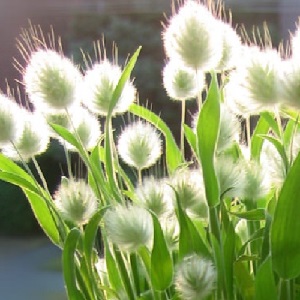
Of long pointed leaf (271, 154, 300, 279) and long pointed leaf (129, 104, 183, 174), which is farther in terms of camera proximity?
long pointed leaf (129, 104, 183, 174)

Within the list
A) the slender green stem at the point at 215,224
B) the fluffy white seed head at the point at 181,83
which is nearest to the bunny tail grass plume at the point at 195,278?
the slender green stem at the point at 215,224

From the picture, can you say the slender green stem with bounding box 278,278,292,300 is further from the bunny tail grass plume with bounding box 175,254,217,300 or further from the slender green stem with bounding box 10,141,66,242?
the slender green stem with bounding box 10,141,66,242

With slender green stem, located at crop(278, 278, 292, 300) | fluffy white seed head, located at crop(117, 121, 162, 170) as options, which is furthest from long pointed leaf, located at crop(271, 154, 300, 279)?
fluffy white seed head, located at crop(117, 121, 162, 170)

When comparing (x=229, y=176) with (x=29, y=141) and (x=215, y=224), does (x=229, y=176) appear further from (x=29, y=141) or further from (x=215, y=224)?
(x=29, y=141)

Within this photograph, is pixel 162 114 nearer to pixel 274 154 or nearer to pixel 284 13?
pixel 284 13

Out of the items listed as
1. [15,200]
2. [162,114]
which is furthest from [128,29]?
[15,200]

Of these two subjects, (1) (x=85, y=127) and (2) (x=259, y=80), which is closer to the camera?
(2) (x=259, y=80)

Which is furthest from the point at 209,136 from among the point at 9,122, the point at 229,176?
the point at 9,122

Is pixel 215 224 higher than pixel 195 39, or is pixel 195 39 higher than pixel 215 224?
pixel 195 39
